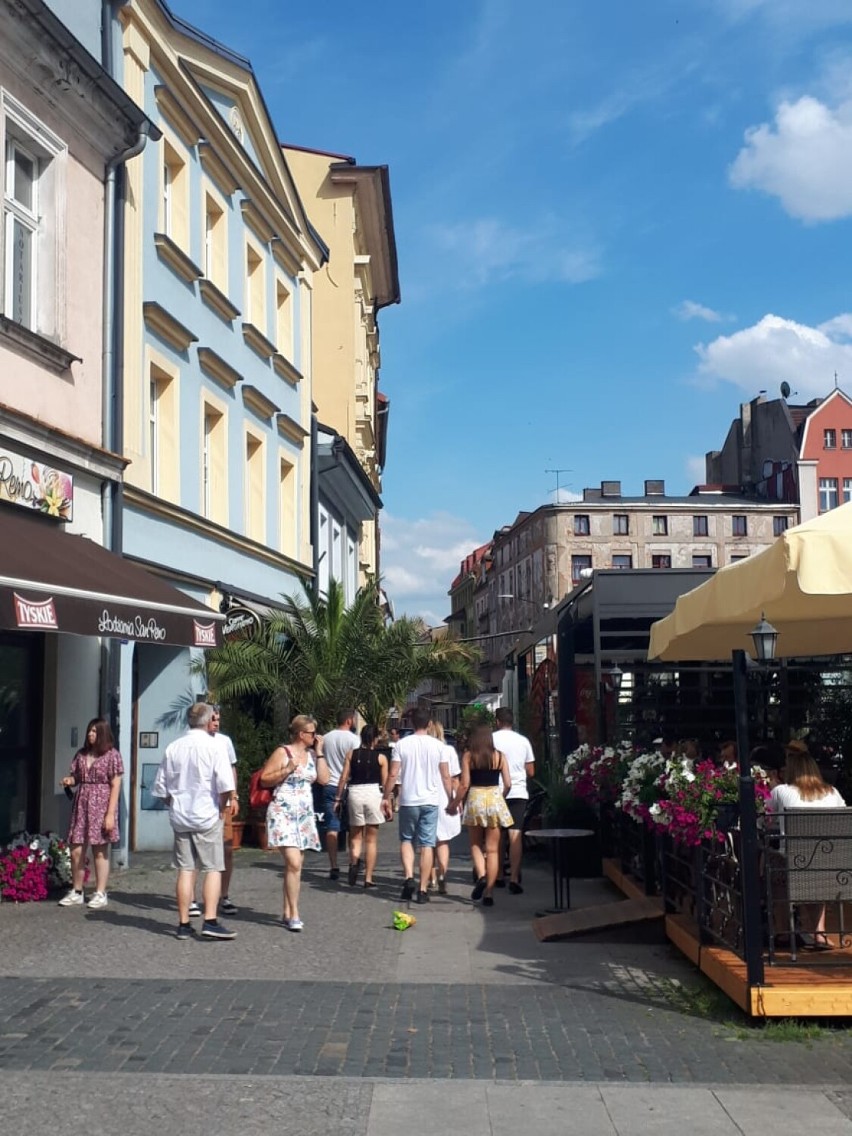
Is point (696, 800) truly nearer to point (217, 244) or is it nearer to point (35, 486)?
point (35, 486)

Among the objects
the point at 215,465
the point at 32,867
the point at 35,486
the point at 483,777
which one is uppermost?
the point at 215,465

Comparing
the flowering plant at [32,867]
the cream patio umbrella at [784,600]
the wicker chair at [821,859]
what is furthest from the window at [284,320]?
the wicker chair at [821,859]

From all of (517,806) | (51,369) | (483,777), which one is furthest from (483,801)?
(51,369)

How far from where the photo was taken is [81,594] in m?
10.9

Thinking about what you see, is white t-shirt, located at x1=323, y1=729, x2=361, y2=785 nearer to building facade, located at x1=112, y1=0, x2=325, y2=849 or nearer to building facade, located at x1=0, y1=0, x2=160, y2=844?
building facade, located at x1=112, y1=0, x2=325, y2=849

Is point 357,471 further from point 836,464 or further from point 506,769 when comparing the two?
point 836,464

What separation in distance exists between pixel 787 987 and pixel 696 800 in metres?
1.74

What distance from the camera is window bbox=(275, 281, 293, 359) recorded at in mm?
23406

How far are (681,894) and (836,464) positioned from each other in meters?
74.9

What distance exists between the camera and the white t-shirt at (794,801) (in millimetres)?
8273

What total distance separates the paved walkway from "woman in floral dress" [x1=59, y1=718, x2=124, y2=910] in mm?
889

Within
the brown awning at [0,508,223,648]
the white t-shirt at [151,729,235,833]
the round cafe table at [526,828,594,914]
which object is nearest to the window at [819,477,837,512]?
the brown awning at [0,508,223,648]

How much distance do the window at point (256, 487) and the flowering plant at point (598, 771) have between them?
952cm

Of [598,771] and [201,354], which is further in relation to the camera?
[201,354]
